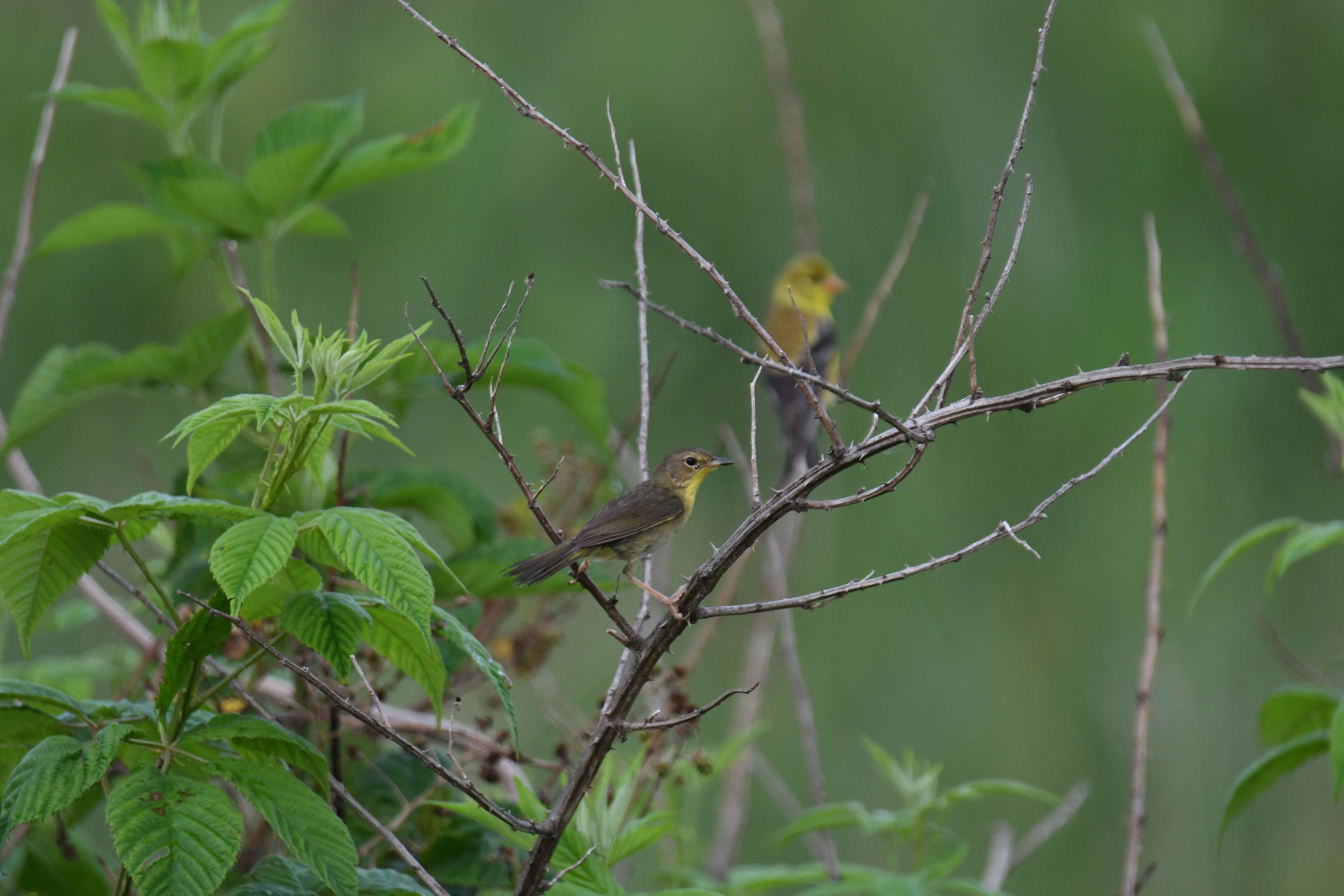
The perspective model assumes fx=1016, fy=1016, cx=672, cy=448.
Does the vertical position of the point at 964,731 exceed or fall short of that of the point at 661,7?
it falls short

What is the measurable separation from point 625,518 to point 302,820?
0.84 meters

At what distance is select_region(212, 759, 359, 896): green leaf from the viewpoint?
860mm

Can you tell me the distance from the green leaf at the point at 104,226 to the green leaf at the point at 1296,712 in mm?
1699

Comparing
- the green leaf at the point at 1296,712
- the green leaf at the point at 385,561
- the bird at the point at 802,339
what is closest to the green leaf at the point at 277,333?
the green leaf at the point at 385,561

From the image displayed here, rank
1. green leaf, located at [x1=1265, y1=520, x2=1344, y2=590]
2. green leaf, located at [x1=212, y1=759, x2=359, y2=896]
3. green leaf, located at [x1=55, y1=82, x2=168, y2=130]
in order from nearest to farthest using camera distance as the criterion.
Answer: green leaf, located at [x1=212, y1=759, x2=359, y2=896] < green leaf, located at [x1=1265, y1=520, x2=1344, y2=590] < green leaf, located at [x1=55, y1=82, x2=168, y2=130]

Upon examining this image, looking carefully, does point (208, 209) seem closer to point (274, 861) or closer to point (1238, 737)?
point (274, 861)

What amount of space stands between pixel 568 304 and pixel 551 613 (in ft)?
4.26

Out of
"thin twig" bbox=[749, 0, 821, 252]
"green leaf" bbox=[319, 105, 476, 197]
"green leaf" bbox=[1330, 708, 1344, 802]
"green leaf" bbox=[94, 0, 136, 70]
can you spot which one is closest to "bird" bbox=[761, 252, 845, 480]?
"thin twig" bbox=[749, 0, 821, 252]

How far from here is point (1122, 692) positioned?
312cm

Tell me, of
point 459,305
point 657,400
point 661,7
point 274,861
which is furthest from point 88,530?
point 661,7

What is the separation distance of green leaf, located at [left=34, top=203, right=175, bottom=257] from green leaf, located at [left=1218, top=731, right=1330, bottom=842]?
65.9 inches

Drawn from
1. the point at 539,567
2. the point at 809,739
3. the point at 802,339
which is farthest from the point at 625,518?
the point at 802,339

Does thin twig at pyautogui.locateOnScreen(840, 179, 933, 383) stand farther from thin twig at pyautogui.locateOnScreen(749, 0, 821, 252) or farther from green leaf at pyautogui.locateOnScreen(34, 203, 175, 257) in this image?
green leaf at pyautogui.locateOnScreen(34, 203, 175, 257)

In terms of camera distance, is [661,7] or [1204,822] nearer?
[1204,822]
